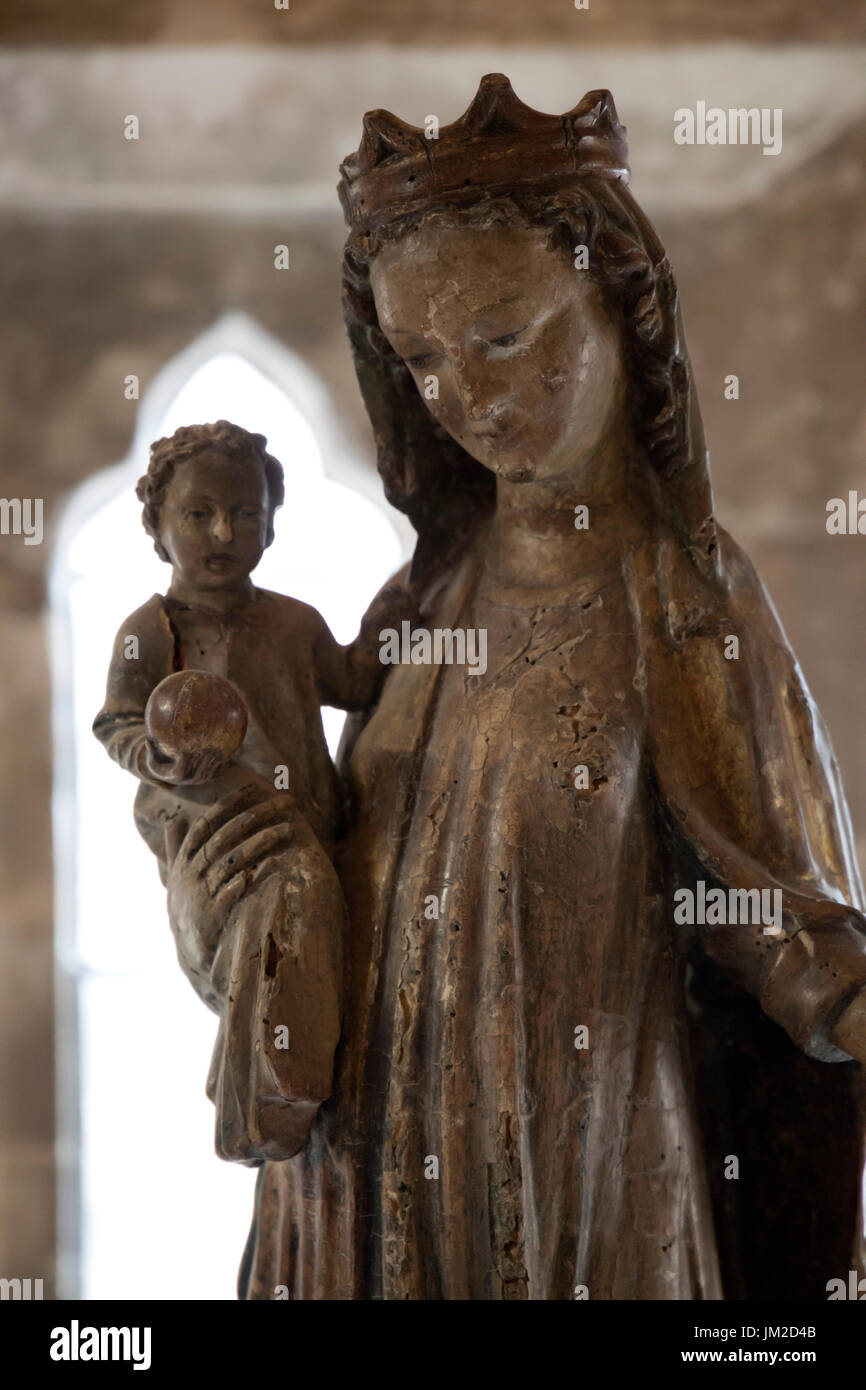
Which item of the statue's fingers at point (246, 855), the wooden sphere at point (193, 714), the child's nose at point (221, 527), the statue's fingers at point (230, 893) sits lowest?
the statue's fingers at point (230, 893)

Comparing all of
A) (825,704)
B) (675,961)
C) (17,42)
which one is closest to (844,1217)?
(675,961)

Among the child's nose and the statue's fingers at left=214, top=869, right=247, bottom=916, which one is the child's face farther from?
the statue's fingers at left=214, top=869, right=247, bottom=916

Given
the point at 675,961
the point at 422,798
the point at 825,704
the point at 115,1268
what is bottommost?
the point at 115,1268

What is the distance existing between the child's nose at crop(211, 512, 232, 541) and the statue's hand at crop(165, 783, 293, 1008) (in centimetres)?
27

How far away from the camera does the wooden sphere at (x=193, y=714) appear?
1782mm

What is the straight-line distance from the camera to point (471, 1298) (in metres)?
1.77

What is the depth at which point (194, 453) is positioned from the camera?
1.95 m

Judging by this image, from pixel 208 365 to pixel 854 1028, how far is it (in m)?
3.51

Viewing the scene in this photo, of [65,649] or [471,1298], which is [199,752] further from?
[65,649]

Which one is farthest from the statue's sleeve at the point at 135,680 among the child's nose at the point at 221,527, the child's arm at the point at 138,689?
the child's nose at the point at 221,527

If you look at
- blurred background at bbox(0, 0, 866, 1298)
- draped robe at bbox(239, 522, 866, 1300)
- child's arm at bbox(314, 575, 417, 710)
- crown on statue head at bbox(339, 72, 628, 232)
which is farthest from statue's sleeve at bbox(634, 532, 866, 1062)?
blurred background at bbox(0, 0, 866, 1298)

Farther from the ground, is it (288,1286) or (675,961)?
(675,961)

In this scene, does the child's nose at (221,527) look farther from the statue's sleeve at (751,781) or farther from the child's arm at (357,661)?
the statue's sleeve at (751,781)
